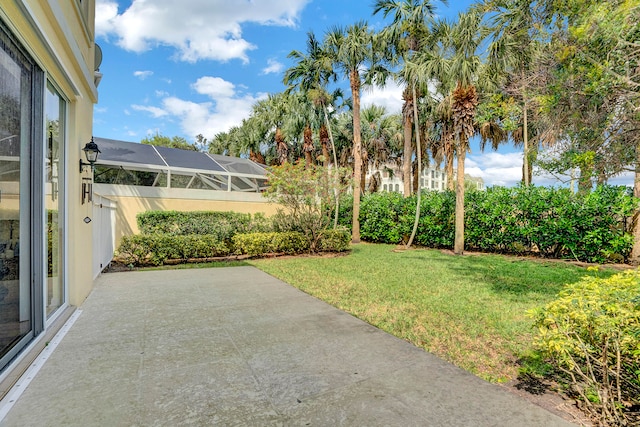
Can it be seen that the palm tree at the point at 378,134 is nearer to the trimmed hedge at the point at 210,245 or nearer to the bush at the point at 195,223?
the trimmed hedge at the point at 210,245

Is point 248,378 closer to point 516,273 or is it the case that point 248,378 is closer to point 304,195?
point 516,273

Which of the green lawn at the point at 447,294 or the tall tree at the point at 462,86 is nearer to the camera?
the green lawn at the point at 447,294

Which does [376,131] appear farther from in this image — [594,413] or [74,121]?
[594,413]

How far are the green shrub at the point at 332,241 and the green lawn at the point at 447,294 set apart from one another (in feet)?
3.19

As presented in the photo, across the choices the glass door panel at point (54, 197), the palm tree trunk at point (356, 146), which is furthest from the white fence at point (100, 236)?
the palm tree trunk at point (356, 146)

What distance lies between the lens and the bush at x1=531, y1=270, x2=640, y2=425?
2135mm

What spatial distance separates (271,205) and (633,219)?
11.2 meters

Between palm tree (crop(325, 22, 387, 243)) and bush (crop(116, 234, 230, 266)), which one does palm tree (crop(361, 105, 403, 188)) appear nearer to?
palm tree (crop(325, 22, 387, 243))

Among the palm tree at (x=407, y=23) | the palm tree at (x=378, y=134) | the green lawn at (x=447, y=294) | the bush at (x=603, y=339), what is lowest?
the green lawn at (x=447, y=294)

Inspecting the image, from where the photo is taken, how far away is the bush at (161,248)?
8328mm

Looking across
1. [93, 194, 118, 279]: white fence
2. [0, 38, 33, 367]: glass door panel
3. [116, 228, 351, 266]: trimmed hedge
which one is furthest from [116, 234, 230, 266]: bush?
[0, 38, 33, 367]: glass door panel

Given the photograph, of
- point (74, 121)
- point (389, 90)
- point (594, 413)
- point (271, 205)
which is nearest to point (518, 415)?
point (594, 413)

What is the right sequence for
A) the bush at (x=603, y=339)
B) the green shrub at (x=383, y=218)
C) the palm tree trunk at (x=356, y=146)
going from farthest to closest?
the green shrub at (x=383, y=218)
the palm tree trunk at (x=356, y=146)
the bush at (x=603, y=339)

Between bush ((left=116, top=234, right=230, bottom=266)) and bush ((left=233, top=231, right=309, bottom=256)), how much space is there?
2.51 ft
